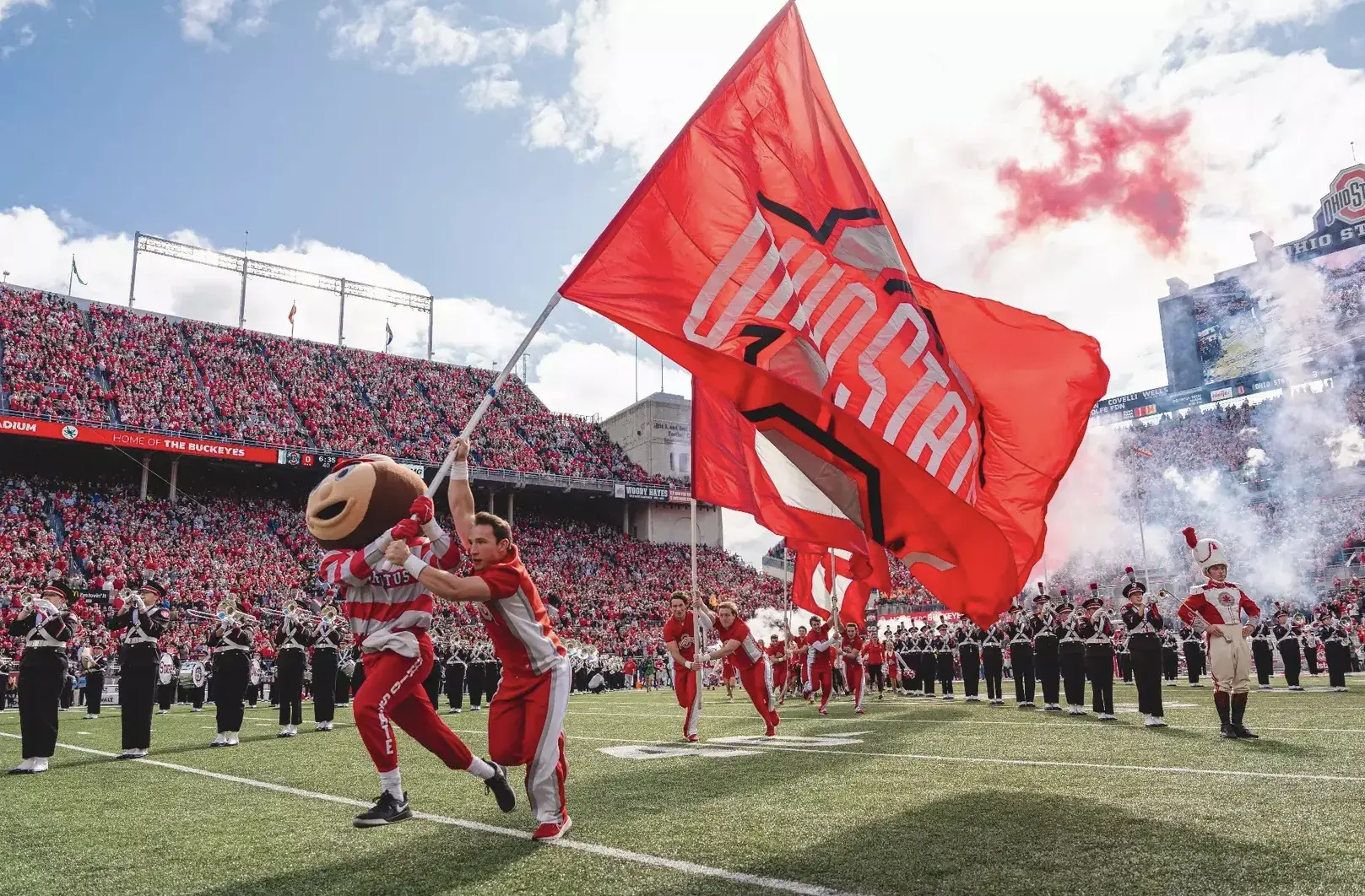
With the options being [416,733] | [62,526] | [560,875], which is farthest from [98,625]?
[560,875]

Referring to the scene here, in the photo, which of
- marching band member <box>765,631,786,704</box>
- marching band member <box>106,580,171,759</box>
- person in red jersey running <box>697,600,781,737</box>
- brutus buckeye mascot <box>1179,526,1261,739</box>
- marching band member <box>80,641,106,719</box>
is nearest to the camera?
brutus buckeye mascot <box>1179,526,1261,739</box>

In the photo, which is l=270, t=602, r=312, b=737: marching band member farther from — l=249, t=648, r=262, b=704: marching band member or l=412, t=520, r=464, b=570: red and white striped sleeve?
l=249, t=648, r=262, b=704: marching band member

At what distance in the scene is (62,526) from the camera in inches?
1259

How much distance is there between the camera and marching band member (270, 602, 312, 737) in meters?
13.6

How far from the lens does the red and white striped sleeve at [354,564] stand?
5.30 meters

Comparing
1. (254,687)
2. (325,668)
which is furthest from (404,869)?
(254,687)

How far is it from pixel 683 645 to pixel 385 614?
634 centimetres

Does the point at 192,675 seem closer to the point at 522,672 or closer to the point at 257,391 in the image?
the point at 257,391

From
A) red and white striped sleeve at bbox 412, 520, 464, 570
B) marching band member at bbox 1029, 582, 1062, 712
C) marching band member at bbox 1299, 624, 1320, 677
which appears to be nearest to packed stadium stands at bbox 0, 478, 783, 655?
marching band member at bbox 1029, 582, 1062, 712

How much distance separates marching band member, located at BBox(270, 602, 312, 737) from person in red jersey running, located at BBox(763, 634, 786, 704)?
10266 millimetres

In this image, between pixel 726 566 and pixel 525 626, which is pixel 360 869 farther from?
pixel 726 566

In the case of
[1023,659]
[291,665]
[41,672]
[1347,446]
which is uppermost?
[1347,446]

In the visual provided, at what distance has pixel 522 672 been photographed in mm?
5324

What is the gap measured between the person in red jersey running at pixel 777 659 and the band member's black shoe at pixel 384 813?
15.6 meters
